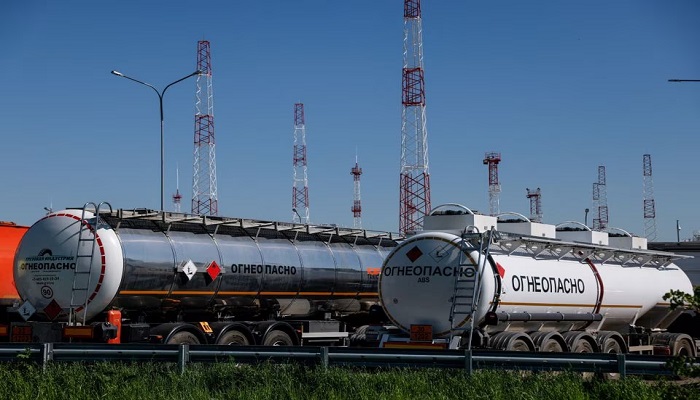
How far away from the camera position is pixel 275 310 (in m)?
21.8

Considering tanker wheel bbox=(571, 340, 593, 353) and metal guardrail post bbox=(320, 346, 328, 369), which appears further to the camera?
tanker wheel bbox=(571, 340, 593, 353)

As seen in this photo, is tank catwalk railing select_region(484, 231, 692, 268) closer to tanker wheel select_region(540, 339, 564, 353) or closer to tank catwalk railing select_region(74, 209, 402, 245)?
tanker wheel select_region(540, 339, 564, 353)

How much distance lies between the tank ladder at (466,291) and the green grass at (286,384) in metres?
3.95

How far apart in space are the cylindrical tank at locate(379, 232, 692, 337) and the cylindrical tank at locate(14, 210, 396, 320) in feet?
13.0

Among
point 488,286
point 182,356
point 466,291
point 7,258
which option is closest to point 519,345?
point 488,286

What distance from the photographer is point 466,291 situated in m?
17.0

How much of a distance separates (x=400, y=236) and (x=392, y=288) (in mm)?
8799

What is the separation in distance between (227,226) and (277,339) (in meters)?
2.82

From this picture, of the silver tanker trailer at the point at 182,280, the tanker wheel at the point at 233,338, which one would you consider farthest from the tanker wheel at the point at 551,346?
the tanker wheel at the point at 233,338

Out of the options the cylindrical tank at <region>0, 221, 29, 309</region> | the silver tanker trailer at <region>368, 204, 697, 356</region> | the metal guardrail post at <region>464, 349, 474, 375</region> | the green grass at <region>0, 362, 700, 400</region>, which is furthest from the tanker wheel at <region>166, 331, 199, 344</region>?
the metal guardrail post at <region>464, 349, 474, 375</region>

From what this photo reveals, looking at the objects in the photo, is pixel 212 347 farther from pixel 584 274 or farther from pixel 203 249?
pixel 584 274

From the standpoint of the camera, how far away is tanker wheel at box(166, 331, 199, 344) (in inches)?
732

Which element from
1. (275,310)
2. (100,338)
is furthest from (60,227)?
(275,310)

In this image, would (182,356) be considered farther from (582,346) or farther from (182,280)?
(582,346)
